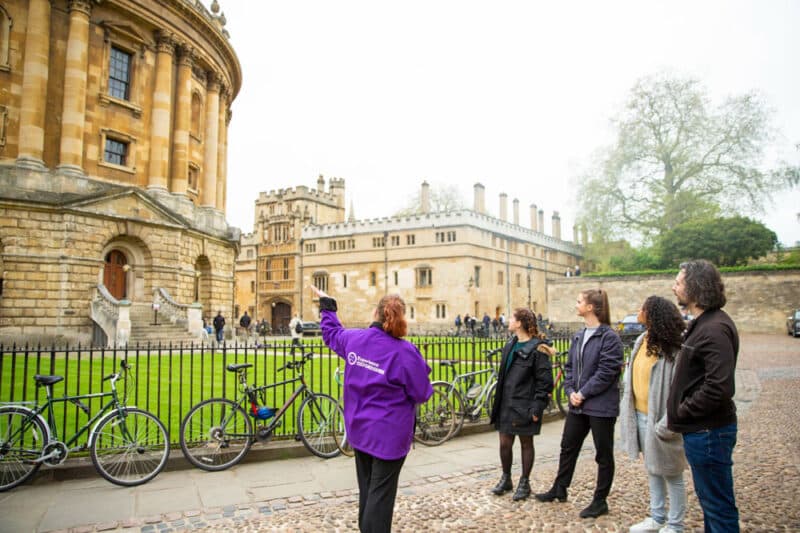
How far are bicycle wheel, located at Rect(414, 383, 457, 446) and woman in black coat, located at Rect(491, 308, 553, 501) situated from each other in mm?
2072

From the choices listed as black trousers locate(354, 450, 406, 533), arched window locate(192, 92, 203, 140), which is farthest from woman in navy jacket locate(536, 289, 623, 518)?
arched window locate(192, 92, 203, 140)

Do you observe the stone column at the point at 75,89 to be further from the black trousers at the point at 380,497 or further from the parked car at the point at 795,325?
the parked car at the point at 795,325

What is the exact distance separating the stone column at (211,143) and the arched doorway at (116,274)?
6.40 metres

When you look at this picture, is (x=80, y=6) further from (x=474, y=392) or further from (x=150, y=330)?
(x=474, y=392)

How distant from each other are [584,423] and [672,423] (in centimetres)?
145

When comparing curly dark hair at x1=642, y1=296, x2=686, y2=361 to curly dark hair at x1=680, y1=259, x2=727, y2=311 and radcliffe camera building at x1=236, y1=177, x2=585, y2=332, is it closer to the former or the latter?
curly dark hair at x1=680, y1=259, x2=727, y2=311

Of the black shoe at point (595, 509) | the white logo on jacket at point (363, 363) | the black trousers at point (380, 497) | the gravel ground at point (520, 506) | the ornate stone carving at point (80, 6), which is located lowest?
the gravel ground at point (520, 506)

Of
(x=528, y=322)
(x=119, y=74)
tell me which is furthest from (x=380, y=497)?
(x=119, y=74)

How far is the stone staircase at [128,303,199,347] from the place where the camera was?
2016 cm

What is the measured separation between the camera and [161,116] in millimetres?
24922

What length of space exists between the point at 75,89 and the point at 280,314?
114 ft

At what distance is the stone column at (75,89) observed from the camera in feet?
70.7

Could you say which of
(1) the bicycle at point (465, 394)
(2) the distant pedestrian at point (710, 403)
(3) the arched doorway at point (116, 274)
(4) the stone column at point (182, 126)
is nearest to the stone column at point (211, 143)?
(4) the stone column at point (182, 126)

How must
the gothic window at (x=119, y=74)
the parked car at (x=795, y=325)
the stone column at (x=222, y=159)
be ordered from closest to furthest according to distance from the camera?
the gothic window at (x=119, y=74) → the parked car at (x=795, y=325) → the stone column at (x=222, y=159)
